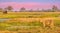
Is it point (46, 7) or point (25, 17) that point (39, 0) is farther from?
point (25, 17)

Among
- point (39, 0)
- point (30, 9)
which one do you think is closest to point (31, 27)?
point (30, 9)

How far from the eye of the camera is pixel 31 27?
10.3 ft

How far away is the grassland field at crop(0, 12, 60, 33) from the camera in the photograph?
3.13 metres

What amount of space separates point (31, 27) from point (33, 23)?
0.09 metres

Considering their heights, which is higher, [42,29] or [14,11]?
[14,11]

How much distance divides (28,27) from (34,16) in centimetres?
24

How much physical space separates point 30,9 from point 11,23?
45 centimetres

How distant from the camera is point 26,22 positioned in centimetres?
318

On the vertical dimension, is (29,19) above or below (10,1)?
below

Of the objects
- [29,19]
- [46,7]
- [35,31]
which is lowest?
[35,31]

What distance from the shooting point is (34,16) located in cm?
318

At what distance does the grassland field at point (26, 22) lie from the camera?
3.13 metres

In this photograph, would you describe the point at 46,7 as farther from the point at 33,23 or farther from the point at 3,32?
the point at 3,32

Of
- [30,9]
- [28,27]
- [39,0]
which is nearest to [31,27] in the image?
[28,27]
